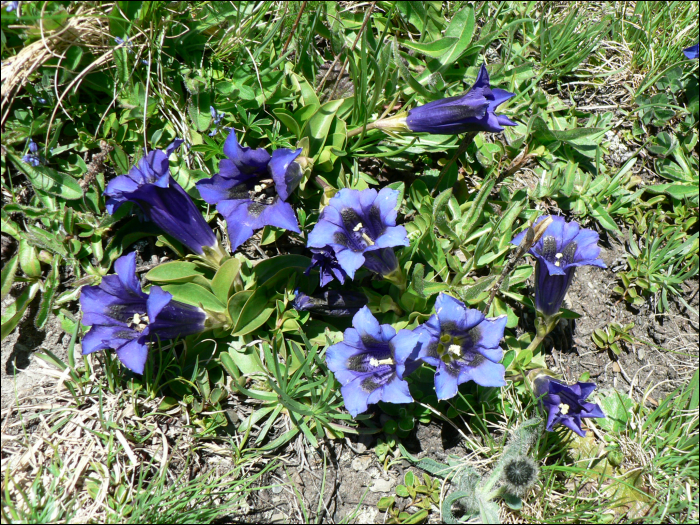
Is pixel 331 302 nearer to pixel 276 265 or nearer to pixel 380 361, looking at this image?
pixel 276 265

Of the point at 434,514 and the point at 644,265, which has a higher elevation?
the point at 644,265

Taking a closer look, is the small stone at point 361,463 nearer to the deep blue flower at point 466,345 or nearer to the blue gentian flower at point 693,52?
the deep blue flower at point 466,345

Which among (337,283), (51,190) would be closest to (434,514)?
(337,283)

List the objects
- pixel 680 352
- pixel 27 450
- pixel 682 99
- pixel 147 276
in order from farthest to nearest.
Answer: pixel 682 99 < pixel 680 352 < pixel 147 276 < pixel 27 450

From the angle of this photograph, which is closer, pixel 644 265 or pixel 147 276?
pixel 147 276

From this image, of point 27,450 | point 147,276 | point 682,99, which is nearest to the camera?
point 27,450

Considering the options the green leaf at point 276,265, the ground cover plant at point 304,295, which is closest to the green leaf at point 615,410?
the ground cover plant at point 304,295

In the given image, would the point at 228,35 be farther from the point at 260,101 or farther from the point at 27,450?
the point at 27,450
